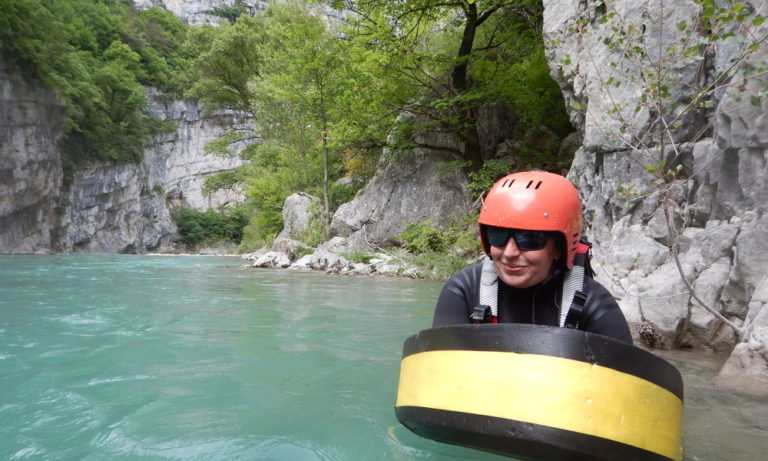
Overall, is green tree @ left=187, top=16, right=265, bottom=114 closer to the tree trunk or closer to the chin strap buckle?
the tree trunk

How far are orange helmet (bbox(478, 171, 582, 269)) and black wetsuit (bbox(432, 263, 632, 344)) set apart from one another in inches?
7.4

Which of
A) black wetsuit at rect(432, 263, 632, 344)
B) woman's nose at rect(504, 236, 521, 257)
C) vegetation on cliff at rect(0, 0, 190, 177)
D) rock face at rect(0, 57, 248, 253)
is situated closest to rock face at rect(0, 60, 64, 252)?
rock face at rect(0, 57, 248, 253)

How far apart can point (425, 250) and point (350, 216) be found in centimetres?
377

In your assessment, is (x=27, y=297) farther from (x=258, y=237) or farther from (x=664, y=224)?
(x=258, y=237)

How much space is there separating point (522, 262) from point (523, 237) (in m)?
0.10

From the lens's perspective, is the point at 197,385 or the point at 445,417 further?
the point at 197,385

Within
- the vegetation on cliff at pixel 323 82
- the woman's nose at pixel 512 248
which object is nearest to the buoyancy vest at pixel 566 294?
the woman's nose at pixel 512 248

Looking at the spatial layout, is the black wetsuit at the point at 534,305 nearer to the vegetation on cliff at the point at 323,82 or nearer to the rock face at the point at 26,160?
the vegetation on cliff at the point at 323,82

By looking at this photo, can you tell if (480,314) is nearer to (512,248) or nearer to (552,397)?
(512,248)

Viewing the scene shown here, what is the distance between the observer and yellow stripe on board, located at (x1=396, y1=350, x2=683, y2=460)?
49.8 inches

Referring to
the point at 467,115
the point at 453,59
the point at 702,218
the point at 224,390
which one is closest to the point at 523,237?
the point at 224,390

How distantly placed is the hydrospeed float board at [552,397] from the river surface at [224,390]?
48 centimetres

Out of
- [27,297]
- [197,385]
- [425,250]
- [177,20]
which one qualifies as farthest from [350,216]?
[177,20]

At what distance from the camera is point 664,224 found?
457 centimetres
